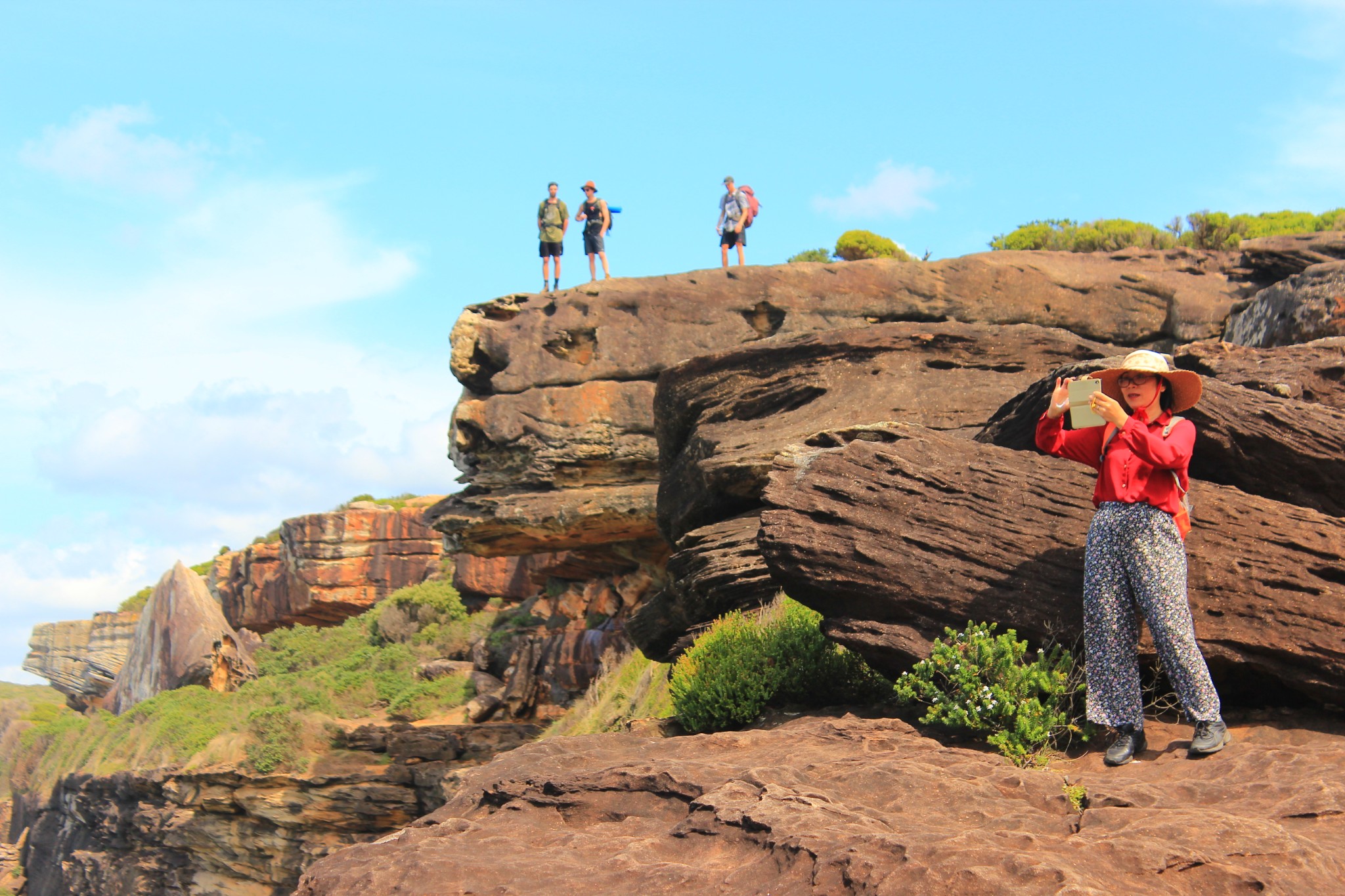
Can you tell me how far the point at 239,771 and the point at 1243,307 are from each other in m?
21.1

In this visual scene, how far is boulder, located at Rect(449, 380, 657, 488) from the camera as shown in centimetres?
2047

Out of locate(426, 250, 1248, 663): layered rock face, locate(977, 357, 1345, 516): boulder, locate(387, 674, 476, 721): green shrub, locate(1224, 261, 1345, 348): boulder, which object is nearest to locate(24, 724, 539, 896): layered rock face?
locate(387, 674, 476, 721): green shrub

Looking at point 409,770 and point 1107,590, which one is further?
point 409,770

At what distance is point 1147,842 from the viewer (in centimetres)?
460

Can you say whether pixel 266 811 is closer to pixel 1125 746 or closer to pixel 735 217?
pixel 735 217

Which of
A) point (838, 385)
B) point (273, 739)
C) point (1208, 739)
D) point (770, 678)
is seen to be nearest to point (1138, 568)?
point (1208, 739)

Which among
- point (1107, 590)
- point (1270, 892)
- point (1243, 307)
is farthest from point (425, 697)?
point (1270, 892)

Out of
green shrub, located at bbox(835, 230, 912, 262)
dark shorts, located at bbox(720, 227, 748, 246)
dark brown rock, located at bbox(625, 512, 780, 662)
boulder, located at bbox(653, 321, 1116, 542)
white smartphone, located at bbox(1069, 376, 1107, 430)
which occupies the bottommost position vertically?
dark brown rock, located at bbox(625, 512, 780, 662)

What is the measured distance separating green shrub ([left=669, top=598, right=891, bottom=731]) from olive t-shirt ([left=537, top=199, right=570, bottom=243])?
14.4m

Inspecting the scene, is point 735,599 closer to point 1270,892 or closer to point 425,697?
point 1270,892

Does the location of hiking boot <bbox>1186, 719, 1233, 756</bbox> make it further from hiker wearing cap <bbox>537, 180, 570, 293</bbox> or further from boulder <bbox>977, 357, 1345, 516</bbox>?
hiker wearing cap <bbox>537, 180, 570, 293</bbox>

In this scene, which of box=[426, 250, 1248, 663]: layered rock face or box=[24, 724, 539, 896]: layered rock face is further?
box=[24, 724, 539, 896]: layered rock face

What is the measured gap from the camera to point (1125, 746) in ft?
20.5

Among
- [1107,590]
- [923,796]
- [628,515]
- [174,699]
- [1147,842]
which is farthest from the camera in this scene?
[174,699]
